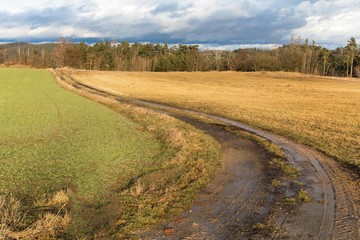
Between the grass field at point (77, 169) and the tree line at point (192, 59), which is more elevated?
the tree line at point (192, 59)

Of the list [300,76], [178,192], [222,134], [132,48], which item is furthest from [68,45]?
[178,192]

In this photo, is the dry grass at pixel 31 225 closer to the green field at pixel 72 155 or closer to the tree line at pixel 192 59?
the green field at pixel 72 155

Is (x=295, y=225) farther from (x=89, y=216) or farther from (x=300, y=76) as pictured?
(x=300, y=76)

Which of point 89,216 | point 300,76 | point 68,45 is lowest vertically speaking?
point 89,216

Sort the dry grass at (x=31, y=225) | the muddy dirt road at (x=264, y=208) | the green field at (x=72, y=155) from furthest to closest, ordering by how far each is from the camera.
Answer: the green field at (x=72, y=155) < the muddy dirt road at (x=264, y=208) < the dry grass at (x=31, y=225)

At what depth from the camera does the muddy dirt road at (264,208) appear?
783cm

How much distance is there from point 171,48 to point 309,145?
141 metres

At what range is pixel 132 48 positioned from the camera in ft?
513

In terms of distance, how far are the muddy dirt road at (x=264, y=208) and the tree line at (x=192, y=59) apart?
10102 cm

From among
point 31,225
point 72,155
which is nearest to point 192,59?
point 72,155

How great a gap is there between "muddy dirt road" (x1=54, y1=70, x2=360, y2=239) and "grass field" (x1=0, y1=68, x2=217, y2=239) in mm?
966

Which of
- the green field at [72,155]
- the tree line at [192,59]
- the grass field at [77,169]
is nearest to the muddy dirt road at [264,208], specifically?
the grass field at [77,169]

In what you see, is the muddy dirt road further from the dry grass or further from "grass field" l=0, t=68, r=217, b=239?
the dry grass

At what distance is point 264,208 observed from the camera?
9.22m
